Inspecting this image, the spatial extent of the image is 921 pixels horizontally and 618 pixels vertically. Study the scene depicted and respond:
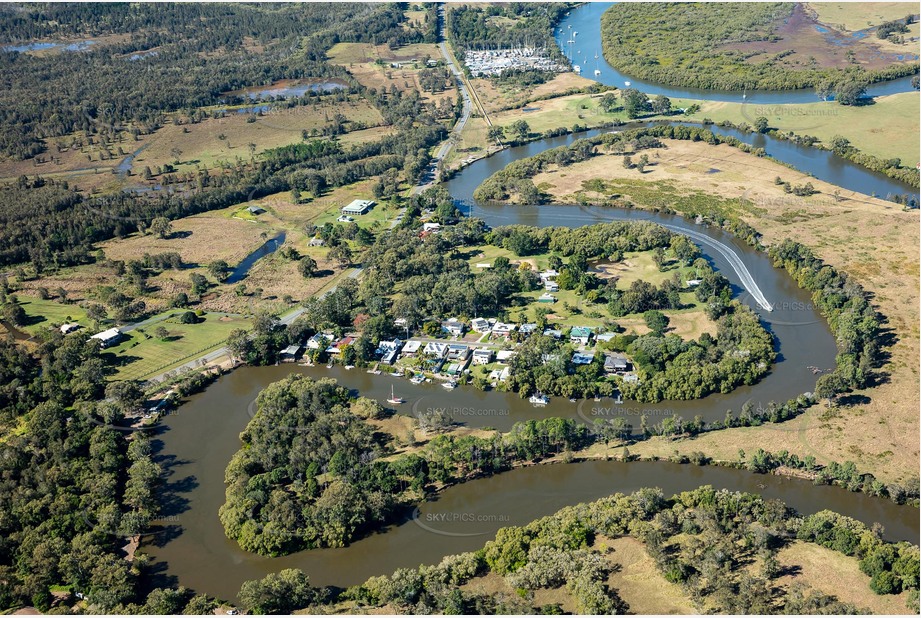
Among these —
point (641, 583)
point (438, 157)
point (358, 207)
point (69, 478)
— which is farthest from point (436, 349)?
point (438, 157)

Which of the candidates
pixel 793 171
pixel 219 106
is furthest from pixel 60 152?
pixel 793 171

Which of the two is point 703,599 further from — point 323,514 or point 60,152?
point 60,152

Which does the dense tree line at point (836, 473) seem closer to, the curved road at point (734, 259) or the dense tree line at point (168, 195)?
the curved road at point (734, 259)

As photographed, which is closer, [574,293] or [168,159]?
[574,293]

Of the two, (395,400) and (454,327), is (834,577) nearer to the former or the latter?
(395,400)

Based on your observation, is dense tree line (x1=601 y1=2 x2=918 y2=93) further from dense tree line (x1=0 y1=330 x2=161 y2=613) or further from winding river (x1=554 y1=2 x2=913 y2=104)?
dense tree line (x1=0 y1=330 x2=161 y2=613)

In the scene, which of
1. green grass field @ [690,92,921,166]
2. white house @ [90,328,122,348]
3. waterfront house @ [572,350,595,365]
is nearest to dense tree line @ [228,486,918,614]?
waterfront house @ [572,350,595,365]
